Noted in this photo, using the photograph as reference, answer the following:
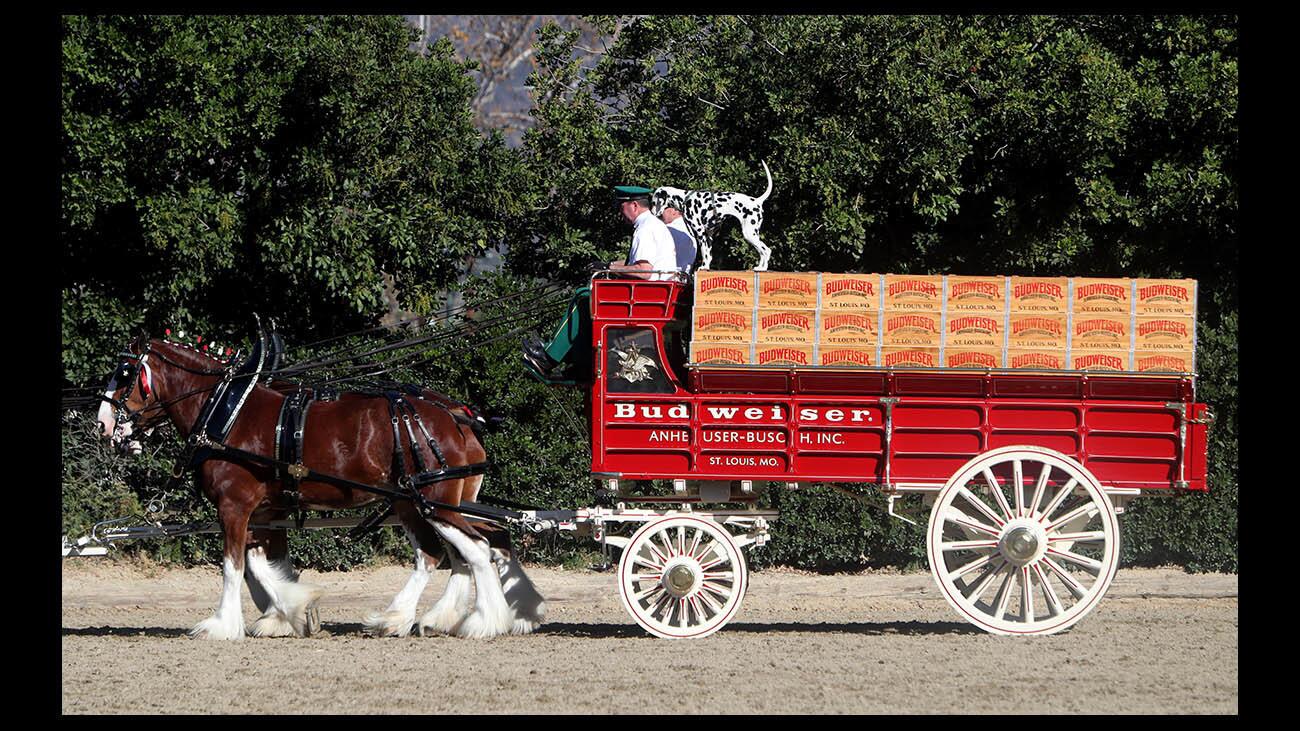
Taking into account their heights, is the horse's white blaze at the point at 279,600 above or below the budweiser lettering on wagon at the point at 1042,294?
below

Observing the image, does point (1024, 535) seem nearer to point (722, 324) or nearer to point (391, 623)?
point (722, 324)

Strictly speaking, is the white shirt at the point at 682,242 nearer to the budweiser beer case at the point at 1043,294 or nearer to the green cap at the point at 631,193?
the green cap at the point at 631,193

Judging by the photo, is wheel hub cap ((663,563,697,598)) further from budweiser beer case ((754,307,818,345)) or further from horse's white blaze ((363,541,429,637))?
horse's white blaze ((363,541,429,637))

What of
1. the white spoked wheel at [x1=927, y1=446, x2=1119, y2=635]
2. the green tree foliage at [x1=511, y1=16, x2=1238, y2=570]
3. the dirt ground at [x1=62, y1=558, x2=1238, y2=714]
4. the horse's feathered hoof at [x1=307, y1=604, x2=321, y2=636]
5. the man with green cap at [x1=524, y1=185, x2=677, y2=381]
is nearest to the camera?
the dirt ground at [x1=62, y1=558, x2=1238, y2=714]

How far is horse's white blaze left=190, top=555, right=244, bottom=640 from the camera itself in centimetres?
1034

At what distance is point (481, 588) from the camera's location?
10.6 m

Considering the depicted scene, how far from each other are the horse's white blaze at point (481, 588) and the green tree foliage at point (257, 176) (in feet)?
13.1

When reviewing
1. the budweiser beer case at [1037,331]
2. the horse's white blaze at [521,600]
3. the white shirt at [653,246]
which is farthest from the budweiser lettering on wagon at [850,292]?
the horse's white blaze at [521,600]

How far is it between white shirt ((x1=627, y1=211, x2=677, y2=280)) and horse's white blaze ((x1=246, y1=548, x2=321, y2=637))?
10.8 ft

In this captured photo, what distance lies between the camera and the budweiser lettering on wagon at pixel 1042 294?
985cm

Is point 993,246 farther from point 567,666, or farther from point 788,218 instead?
point 567,666

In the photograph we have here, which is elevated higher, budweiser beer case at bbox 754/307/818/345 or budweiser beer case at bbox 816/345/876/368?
budweiser beer case at bbox 754/307/818/345

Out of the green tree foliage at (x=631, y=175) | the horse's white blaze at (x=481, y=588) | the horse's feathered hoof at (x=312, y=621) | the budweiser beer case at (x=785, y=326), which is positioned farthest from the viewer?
the green tree foliage at (x=631, y=175)

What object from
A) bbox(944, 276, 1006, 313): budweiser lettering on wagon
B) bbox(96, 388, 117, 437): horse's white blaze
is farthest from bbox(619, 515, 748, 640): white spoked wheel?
bbox(96, 388, 117, 437): horse's white blaze
